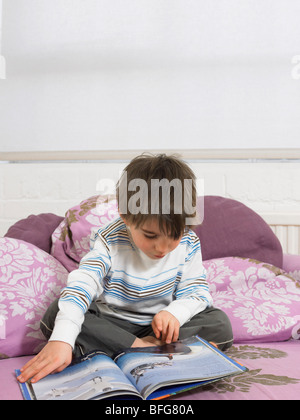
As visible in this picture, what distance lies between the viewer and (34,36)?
1752 mm

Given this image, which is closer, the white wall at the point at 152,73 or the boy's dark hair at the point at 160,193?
the boy's dark hair at the point at 160,193

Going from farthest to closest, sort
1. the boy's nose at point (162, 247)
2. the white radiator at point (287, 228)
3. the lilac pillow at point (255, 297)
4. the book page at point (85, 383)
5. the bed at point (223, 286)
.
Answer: the white radiator at point (287, 228), the lilac pillow at point (255, 297), the boy's nose at point (162, 247), the bed at point (223, 286), the book page at point (85, 383)

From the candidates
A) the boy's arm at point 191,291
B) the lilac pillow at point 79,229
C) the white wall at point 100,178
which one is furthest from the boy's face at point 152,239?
the white wall at point 100,178

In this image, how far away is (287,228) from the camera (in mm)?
1707

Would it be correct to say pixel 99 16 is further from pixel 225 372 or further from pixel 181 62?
pixel 225 372

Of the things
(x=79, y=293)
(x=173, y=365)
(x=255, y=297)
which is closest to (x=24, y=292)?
(x=79, y=293)

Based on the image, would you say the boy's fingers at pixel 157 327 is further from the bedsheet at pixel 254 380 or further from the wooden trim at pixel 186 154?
the wooden trim at pixel 186 154

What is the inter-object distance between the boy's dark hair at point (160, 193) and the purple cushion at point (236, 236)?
1.43ft

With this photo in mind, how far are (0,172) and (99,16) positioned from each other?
708mm

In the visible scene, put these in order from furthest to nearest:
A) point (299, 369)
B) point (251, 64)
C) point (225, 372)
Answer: point (251, 64), point (299, 369), point (225, 372)

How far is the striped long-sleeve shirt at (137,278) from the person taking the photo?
36.1 inches

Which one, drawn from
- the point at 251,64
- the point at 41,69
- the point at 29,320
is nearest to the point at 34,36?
the point at 41,69

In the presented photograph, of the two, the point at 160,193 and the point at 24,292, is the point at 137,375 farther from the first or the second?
the point at 24,292

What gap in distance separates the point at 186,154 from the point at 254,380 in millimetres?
1109
